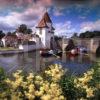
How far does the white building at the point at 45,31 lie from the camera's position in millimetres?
4156

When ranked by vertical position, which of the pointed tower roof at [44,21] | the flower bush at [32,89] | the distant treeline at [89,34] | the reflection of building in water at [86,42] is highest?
the pointed tower roof at [44,21]

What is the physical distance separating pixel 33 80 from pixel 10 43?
6.32 feet

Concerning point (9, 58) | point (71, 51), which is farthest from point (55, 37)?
point (9, 58)

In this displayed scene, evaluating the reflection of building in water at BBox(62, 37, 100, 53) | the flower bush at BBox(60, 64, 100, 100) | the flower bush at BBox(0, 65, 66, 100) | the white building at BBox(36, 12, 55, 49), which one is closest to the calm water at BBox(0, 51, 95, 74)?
the reflection of building in water at BBox(62, 37, 100, 53)

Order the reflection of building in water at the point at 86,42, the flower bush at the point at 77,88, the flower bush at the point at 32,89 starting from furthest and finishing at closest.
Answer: the reflection of building in water at the point at 86,42 < the flower bush at the point at 77,88 < the flower bush at the point at 32,89

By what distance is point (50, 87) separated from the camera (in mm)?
2072

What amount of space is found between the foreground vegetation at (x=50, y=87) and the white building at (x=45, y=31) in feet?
5.47

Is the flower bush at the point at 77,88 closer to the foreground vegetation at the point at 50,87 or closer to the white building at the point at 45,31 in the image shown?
the foreground vegetation at the point at 50,87

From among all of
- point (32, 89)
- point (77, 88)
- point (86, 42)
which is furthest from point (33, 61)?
point (32, 89)

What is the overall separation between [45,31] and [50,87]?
7.21ft

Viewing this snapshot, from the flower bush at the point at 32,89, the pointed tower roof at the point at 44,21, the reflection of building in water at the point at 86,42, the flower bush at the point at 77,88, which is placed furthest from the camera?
the reflection of building in water at the point at 86,42

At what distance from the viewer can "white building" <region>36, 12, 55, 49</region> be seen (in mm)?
4156

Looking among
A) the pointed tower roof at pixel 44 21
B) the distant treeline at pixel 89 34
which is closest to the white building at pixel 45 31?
the pointed tower roof at pixel 44 21

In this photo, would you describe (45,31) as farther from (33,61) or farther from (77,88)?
(77,88)
